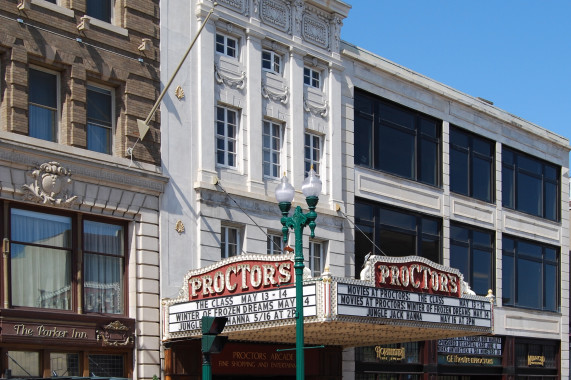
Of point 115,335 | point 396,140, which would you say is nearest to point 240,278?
point 115,335

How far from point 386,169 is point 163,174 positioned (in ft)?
35.9

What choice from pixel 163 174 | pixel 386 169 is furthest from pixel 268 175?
pixel 386 169

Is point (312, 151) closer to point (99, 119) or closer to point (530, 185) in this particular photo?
point (99, 119)

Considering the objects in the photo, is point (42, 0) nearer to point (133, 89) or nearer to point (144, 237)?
point (133, 89)

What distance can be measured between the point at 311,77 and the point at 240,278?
9519 mm

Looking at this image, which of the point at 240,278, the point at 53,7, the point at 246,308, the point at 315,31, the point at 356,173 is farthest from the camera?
the point at 356,173

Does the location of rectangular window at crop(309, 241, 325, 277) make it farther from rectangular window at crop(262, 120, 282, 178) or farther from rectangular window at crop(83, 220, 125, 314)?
rectangular window at crop(83, 220, 125, 314)

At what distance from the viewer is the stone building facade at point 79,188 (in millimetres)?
22125

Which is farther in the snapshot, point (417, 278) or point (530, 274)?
point (530, 274)

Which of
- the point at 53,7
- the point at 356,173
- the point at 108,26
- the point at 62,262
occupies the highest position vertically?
the point at 53,7

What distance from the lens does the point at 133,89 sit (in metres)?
25.0

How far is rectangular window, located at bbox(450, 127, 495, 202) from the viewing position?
37750 mm

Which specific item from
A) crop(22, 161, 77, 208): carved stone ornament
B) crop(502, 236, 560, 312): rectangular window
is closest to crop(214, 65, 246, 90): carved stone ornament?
crop(22, 161, 77, 208): carved stone ornament

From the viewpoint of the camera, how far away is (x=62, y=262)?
23250mm
